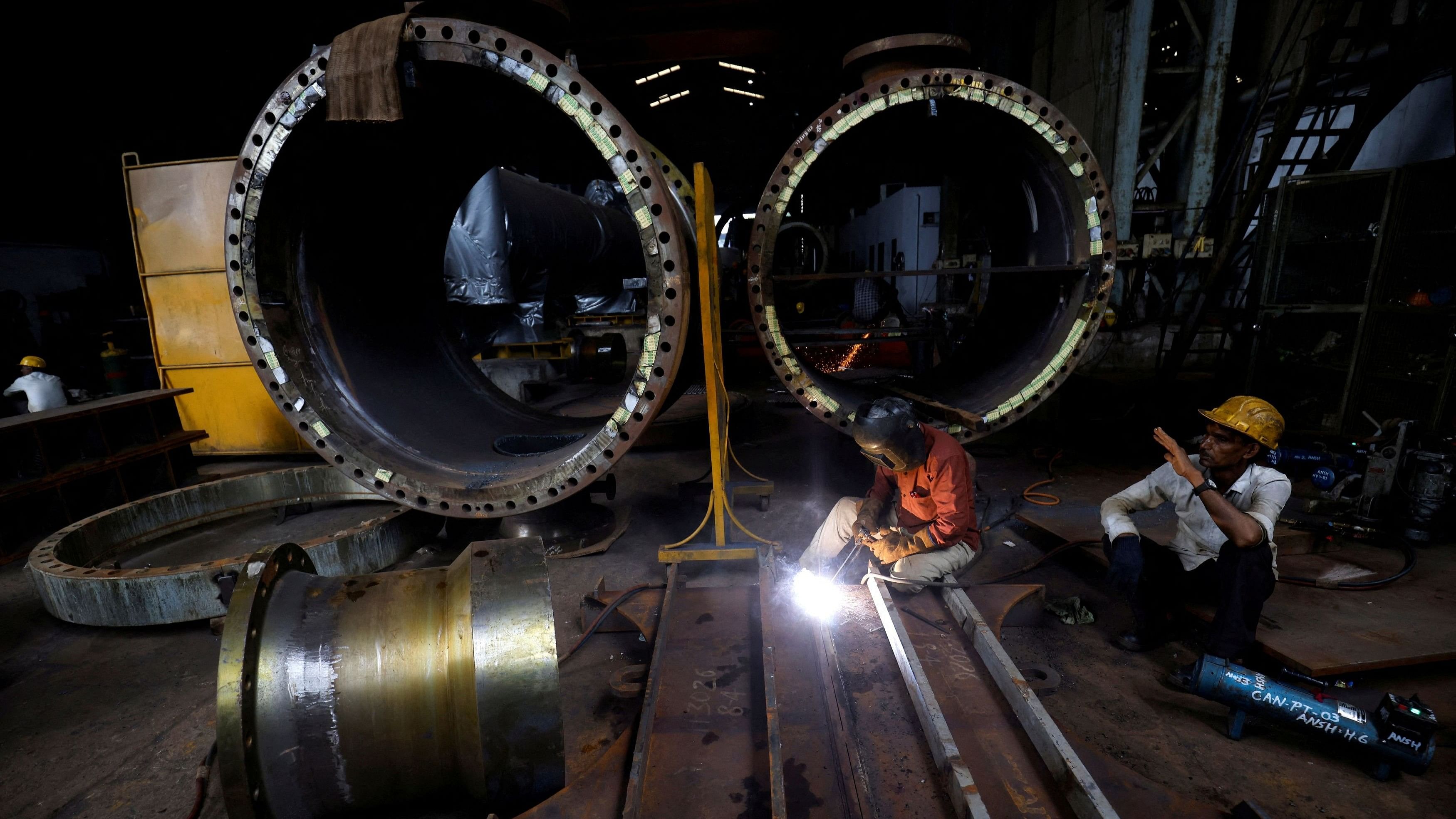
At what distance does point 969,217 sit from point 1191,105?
11.1 ft

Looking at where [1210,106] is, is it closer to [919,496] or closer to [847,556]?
[919,496]

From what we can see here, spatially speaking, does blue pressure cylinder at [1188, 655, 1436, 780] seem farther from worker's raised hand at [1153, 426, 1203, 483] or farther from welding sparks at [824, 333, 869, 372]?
welding sparks at [824, 333, 869, 372]

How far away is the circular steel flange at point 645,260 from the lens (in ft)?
8.64

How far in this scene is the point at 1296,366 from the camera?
534 centimetres

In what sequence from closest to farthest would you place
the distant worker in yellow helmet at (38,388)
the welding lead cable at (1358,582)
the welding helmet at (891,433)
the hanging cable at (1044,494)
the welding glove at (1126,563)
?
the welding glove at (1126,563) < the welding helmet at (891,433) < the welding lead cable at (1358,582) < the hanging cable at (1044,494) < the distant worker in yellow helmet at (38,388)

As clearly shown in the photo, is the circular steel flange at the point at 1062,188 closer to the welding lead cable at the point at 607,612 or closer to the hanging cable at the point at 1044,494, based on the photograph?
the hanging cable at the point at 1044,494

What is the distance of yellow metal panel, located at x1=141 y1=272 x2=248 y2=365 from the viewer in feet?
17.2

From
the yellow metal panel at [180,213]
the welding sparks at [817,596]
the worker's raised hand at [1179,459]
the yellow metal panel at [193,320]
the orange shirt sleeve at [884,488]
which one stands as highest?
the yellow metal panel at [180,213]

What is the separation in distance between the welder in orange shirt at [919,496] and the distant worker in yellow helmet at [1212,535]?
62cm

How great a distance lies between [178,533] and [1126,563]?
233 inches

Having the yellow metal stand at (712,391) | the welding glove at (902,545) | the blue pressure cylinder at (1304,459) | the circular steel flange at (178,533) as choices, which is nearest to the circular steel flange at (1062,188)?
the yellow metal stand at (712,391)

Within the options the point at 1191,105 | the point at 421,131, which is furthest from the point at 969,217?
the point at 421,131

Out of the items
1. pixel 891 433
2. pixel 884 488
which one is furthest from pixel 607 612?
pixel 884 488

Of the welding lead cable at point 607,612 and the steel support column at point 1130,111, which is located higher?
the steel support column at point 1130,111
